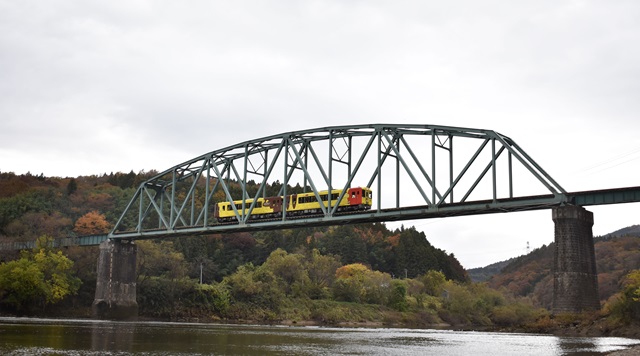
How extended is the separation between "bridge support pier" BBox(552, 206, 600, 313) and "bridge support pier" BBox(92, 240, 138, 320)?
66.2 m

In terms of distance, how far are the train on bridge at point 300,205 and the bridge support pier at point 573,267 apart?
2603 centimetres

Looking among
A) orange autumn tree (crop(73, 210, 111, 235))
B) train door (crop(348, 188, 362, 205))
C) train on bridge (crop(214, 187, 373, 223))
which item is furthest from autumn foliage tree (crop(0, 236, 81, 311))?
train door (crop(348, 188, 362, 205))

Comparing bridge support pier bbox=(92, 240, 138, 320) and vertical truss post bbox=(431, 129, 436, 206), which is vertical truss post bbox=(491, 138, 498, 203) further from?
bridge support pier bbox=(92, 240, 138, 320)

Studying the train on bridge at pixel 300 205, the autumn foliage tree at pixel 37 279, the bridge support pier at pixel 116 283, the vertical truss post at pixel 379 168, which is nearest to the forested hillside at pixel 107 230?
the autumn foliage tree at pixel 37 279

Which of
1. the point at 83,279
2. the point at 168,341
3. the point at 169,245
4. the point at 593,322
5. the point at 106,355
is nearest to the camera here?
the point at 106,355

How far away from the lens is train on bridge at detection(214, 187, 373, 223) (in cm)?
8981

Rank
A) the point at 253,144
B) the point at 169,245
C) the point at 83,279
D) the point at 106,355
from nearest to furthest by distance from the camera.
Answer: the point at 106,355 < the point at 253,144 < the point at 83,279 < the point at 169,245

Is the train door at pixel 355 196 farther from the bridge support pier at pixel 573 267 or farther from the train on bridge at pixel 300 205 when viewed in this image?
the bridge support pier at pixel 573 267

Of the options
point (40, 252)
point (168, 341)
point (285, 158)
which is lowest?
point (168, 341)

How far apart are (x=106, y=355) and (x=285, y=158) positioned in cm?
6139

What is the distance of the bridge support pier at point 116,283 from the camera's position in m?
108

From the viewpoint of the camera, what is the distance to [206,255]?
15575 centimetres

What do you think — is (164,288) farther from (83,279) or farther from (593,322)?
(593,322)

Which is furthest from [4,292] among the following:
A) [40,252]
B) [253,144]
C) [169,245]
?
[169,245]
